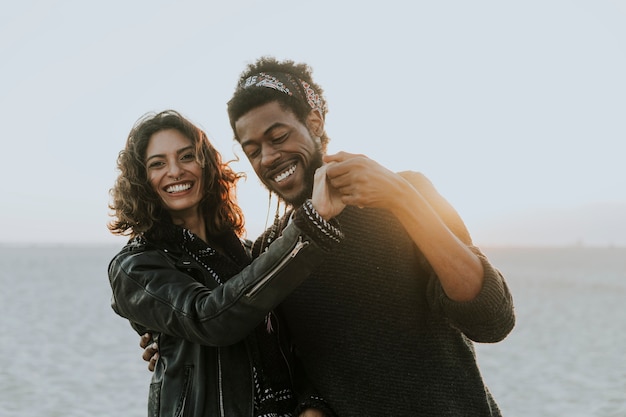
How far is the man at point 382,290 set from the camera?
2668 mm

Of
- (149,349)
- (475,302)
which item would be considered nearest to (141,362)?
(149,349)

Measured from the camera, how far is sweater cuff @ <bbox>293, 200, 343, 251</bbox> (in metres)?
2.56

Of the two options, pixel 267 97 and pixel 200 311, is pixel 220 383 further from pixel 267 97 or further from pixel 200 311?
pixel 267 97

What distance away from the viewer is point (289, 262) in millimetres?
2584

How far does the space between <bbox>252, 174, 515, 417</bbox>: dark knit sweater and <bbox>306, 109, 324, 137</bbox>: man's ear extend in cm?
54

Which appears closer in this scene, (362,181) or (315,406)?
(362,181)

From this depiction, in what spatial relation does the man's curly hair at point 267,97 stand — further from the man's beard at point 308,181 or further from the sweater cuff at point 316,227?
the sweater cuff at point 316,227

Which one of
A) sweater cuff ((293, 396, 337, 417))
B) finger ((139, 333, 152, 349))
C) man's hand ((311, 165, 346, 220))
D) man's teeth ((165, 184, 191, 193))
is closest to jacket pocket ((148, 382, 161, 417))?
finger ((139, 333, 152, 349))

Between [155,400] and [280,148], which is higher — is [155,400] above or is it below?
below

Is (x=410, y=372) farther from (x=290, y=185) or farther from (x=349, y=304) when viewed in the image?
(x=290, y=185)

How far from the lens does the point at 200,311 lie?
2.80 meters

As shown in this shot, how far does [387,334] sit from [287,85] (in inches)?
50.1
